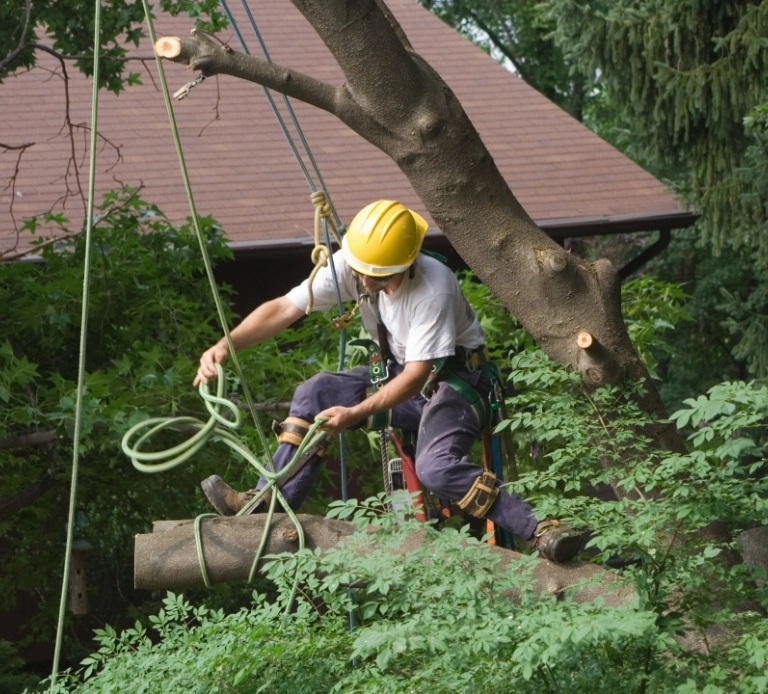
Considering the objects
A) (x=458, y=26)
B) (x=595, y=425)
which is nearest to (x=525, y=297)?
(x=595, y=425)

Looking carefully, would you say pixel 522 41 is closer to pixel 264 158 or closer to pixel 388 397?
pixel 264 158

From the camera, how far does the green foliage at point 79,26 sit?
23.1 ft

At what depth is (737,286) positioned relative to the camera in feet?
54.6

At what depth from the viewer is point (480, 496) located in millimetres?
4270

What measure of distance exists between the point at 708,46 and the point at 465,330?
720 cm

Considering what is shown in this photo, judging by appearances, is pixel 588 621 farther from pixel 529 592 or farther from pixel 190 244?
pixel 190 244

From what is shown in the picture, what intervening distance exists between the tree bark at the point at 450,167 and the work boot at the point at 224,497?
1.22 m

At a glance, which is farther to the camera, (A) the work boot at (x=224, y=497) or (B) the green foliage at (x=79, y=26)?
(B) the green foliage at (x=79, y=26)

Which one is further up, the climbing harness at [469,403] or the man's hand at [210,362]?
the man's hand at [210,362]

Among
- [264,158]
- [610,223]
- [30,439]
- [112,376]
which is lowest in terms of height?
[610,223]

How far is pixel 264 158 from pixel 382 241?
7144mm

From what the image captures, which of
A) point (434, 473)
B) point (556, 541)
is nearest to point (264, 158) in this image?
point (434, 473)

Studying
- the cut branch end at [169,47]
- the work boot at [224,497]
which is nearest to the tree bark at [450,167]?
the cut branch end at [169,47]

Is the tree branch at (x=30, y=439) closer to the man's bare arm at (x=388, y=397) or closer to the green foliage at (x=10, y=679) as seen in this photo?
the green foliage at (x=10, y=679)
